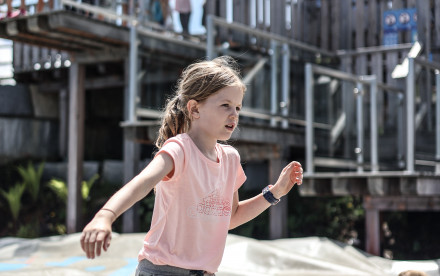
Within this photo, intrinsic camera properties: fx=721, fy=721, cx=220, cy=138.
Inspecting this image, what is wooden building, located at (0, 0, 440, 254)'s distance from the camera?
23.7ft

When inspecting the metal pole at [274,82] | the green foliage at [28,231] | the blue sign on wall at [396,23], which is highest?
the blue sign on wall at [396,23]

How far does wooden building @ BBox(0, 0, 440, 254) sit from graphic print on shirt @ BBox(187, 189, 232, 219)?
4455 millimetres

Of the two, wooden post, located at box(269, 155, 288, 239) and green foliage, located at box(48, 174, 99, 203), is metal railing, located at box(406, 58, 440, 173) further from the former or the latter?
green foliage, located at box(48, 174, 99, 203)

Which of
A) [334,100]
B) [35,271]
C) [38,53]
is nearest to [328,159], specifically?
[334,100]

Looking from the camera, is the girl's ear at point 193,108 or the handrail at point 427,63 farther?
the handrail at point 427,63

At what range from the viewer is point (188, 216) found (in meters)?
2.44

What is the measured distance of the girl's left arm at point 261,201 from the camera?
9.09ft

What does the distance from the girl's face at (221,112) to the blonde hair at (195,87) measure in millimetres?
20

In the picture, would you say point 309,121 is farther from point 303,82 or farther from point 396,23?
point 396,23

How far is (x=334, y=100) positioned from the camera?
759cm

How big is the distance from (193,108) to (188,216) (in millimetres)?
398

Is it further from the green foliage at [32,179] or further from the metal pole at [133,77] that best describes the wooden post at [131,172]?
the green foliage at [32,179]

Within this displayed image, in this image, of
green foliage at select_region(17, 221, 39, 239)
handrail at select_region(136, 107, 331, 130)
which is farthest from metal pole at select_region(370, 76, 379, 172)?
green foliage at select_region(17, 221, 39, 239)

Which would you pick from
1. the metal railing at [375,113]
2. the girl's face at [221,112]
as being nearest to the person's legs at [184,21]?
the metal railing at [375,113]
